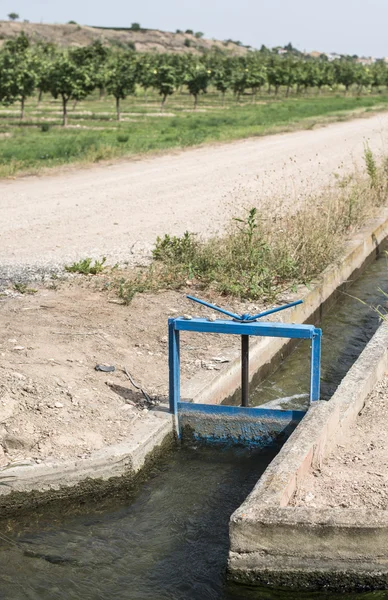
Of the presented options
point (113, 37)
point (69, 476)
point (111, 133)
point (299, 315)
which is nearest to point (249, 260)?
point (299, 315)

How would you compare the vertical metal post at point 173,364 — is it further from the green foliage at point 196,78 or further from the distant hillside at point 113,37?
the distant hillside at point 113,37

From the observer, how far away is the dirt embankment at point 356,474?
15.7ft

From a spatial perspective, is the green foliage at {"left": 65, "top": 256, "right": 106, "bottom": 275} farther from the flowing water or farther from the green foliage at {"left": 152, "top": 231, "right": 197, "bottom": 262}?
the flowing water

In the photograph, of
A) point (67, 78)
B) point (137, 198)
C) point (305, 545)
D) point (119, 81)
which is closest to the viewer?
point (305, 545)

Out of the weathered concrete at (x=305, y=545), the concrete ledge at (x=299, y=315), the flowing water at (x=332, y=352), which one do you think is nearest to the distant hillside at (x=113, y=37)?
the concrete ledge at (x=299, y=315)

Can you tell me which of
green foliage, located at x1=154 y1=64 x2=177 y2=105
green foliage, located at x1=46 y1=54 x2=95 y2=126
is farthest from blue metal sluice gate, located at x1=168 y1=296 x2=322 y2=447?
green foliage, located at x1=154 y1=64 x2=177 y2=105

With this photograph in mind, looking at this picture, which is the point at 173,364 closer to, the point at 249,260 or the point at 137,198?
the point at 249,260

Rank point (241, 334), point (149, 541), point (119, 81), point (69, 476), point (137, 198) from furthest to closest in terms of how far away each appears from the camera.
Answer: point (119, 81) < point (137, 198) < point (241, 334) < point (69, 476) < point (149, 541)

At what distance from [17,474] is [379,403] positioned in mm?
2672

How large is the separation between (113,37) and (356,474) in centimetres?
15759

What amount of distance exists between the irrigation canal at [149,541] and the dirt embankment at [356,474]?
0.55m

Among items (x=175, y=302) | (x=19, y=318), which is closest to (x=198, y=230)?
(x=175, y=302)

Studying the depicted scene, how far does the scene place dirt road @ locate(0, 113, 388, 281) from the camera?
36.1 ft

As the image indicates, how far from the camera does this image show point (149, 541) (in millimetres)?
5094
